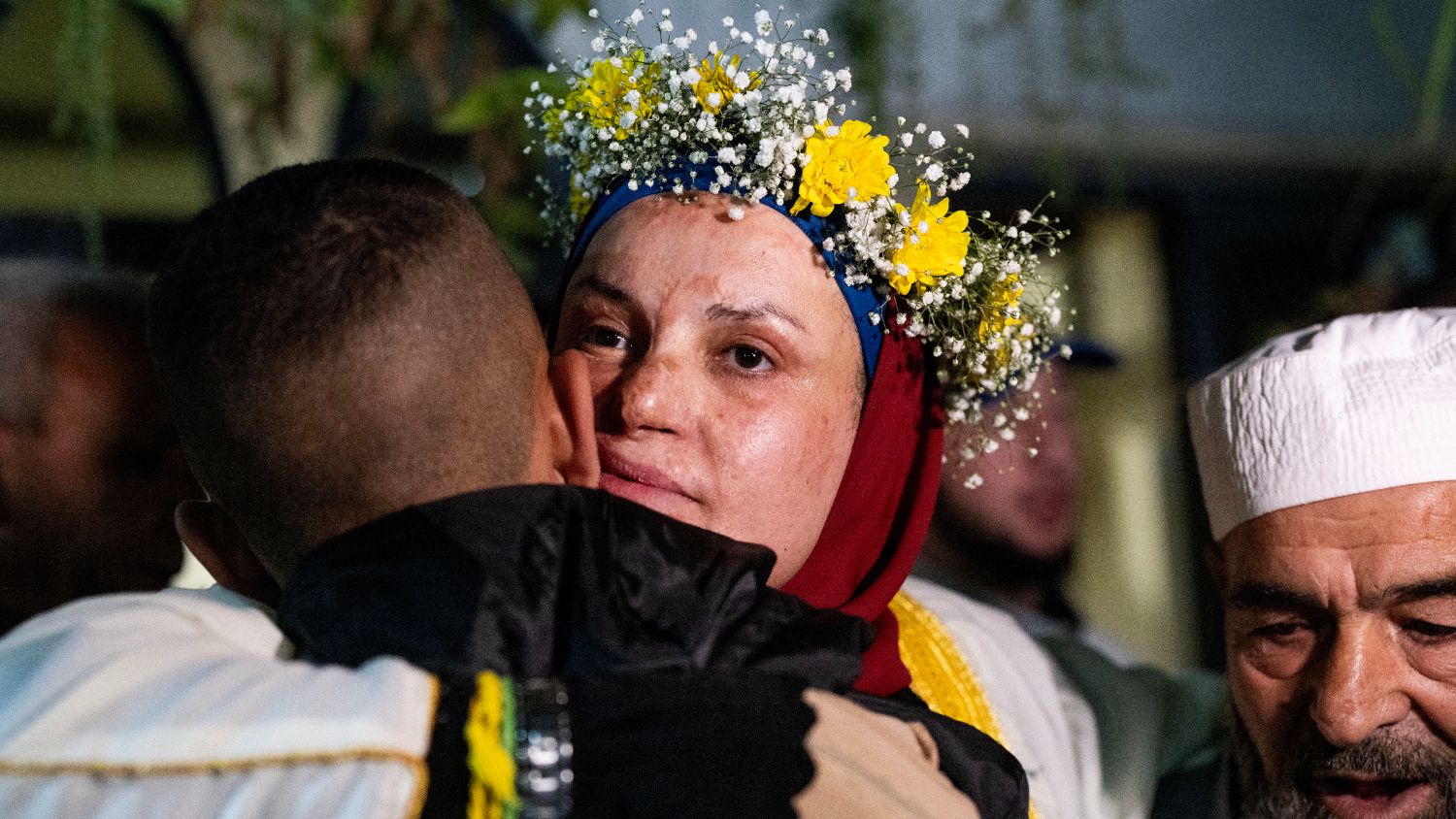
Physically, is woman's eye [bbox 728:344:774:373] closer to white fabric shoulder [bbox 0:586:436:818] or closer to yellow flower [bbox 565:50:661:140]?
yellow flower [bbox 565:50:661:140]

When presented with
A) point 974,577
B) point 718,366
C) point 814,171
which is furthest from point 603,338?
point 974,577

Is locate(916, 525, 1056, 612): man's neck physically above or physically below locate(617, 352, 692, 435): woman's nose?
below

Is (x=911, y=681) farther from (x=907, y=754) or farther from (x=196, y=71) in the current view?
(x=196, y=71)

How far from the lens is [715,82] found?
233 cm

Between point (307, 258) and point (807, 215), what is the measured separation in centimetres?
96

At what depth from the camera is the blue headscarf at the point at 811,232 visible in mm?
2299

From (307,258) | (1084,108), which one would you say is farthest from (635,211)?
(1084,108)

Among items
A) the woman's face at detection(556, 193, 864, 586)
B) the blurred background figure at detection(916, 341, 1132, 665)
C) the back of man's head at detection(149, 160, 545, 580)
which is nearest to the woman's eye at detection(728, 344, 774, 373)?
the woman's face at detection(556, 193, 864, 586)

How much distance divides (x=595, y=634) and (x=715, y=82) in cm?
116

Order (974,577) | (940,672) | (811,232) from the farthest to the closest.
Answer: (974,577) → (940,672) → (811,232)

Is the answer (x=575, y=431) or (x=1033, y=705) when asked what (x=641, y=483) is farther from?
(x=1033, y=705)

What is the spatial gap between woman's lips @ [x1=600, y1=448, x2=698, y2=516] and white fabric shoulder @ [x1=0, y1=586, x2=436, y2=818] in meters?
0.71

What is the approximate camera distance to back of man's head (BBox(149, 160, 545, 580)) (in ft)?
5.15

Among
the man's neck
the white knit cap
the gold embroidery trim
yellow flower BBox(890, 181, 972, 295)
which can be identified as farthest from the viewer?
the man's neck
